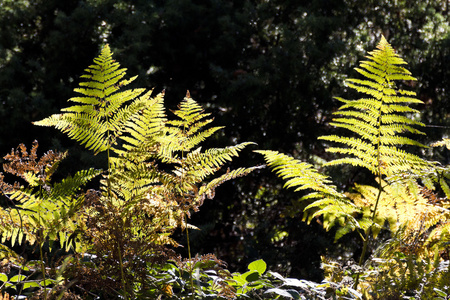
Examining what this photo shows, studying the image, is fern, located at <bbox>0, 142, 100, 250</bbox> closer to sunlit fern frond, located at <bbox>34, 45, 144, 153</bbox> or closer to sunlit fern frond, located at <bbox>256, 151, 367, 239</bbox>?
sunlit fern frond, located at <bbox>34, 45, 144, 153</bbox>

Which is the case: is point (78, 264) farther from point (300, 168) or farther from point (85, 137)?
point (300, 168)

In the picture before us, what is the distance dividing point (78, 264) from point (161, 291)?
0.78 ft

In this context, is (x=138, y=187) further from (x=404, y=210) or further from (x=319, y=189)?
(x=404, y=210)

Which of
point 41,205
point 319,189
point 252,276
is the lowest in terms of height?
point 252,276

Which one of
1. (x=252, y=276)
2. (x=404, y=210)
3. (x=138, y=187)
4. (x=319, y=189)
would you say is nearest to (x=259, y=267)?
(x=252, y=276)

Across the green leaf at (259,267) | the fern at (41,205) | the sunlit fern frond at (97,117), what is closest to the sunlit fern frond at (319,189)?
the green leaf at (259,267)

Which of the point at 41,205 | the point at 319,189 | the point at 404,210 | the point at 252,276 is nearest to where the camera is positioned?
the point at 41,205

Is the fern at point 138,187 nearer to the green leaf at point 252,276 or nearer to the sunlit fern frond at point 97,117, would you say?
the sunlit fern frond at point 97,117

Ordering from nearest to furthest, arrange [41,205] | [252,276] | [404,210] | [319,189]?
[41,205], [252,276], [319,189], [404,210]

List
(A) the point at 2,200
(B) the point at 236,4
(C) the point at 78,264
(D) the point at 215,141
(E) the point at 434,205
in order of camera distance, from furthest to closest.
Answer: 1. (B) the point at 236,4
2. (D) the point at 215,141
3. (A) the point at 2,200
4. (E) the point at 434,205
5. (C) the point at 78,264

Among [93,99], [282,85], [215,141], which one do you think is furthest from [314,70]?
[93,99]

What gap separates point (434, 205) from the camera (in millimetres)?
1742

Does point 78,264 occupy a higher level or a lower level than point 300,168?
lower

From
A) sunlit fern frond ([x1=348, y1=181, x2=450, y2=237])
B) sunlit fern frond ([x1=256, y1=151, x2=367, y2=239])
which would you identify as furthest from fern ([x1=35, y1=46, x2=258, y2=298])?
sunlit fern frond ([x1=348, y1=181, x2=450, y2=237])
